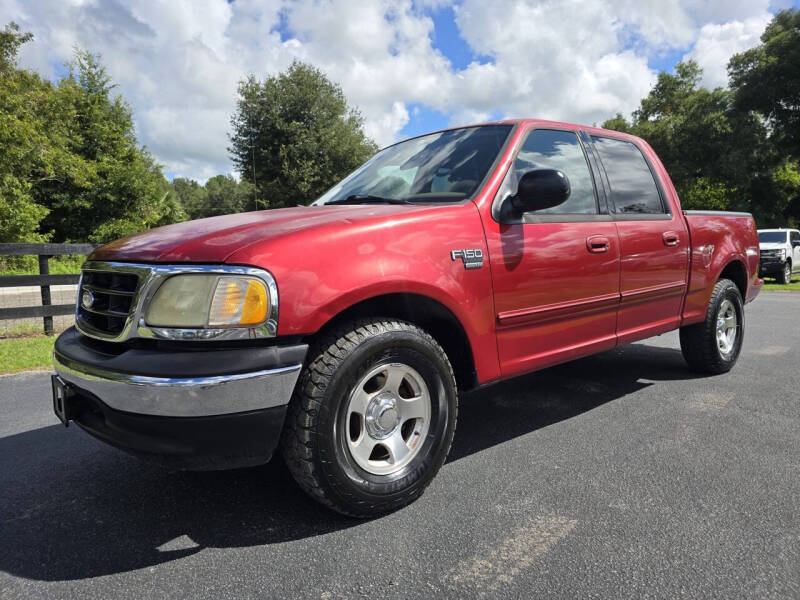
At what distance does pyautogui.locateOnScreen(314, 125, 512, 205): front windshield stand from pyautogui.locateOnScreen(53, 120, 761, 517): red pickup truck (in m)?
0.01

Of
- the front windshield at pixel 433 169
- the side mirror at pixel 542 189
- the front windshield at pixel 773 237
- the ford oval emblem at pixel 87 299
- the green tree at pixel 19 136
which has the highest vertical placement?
the green tree at pixel 19 136

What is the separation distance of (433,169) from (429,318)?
970 millimetres

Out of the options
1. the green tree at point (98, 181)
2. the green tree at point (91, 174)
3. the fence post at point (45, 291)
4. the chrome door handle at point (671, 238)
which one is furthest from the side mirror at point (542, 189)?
the green tree at point (98, 181)

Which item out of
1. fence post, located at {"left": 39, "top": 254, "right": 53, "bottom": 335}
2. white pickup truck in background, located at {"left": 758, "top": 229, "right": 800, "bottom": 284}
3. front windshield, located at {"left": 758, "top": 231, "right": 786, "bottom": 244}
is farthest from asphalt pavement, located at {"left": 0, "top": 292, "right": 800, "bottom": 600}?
front windshield, located at {"left": 758, "top": 231, "right": 786, "bottom": 244}

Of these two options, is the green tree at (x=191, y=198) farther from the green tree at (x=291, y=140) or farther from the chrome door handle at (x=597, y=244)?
the chrome door handle at (x=597, y=244)

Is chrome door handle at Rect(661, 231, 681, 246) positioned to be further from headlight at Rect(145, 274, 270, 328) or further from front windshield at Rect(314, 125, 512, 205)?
headlight at Rect(145, 274, 270, 328)

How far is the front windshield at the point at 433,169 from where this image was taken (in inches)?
115

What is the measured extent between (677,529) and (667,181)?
9.31 ft

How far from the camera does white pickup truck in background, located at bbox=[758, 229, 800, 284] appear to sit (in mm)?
16266

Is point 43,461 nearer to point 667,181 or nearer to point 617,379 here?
point 617,379

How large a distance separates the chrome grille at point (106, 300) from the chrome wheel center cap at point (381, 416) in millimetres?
1022

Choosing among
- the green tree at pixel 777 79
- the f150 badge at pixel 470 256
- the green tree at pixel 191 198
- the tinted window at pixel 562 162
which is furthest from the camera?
the green tree at pixel 191 198

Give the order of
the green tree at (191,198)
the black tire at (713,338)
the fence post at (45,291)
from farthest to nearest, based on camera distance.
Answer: the green tree at (191,198)
the fence post at (45,291)
the black tire at (713,338)

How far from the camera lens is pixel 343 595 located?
5.95ft
